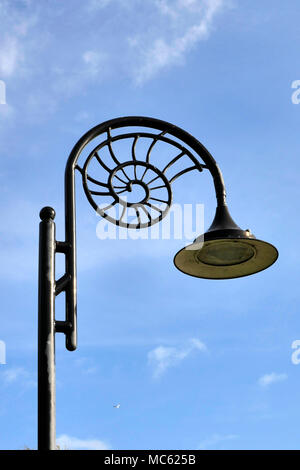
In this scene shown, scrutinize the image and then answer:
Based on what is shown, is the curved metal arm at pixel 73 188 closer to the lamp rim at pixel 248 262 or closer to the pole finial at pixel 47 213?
the pole finial at pixel 47 213

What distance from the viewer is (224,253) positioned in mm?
6270

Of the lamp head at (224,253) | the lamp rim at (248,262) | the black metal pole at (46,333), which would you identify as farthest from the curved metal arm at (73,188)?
the lamp rim at (248,262)

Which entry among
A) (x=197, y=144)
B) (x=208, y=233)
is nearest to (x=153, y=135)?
(x=197, y=144)

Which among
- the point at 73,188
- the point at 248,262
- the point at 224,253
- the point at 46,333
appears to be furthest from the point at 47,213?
the point at 248,262

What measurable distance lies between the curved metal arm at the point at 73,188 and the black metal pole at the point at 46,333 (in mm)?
141

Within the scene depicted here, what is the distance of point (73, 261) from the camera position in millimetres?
5188

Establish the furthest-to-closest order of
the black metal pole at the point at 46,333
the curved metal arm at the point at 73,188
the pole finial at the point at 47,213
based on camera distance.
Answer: the pole finial at the point at 47,213, the curved metal arm at the point at 73,188, the black metal pole at the point at 46,333

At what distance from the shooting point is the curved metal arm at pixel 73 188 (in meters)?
4.99

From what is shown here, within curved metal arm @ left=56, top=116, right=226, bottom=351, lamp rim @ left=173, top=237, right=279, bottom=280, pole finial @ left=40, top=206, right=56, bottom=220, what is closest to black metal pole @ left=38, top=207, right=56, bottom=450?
pole finial @ left=40, top=206, right=56, bottom=220

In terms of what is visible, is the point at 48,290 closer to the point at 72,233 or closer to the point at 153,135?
the point at 72,233

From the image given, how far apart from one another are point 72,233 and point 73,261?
22cm

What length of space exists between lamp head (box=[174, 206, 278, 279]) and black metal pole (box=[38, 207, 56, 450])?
149 centimetres

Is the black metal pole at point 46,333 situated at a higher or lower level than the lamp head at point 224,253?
lower

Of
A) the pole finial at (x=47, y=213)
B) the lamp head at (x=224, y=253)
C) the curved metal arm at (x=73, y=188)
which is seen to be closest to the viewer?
the curved metal arm at (x=73, y=188)
